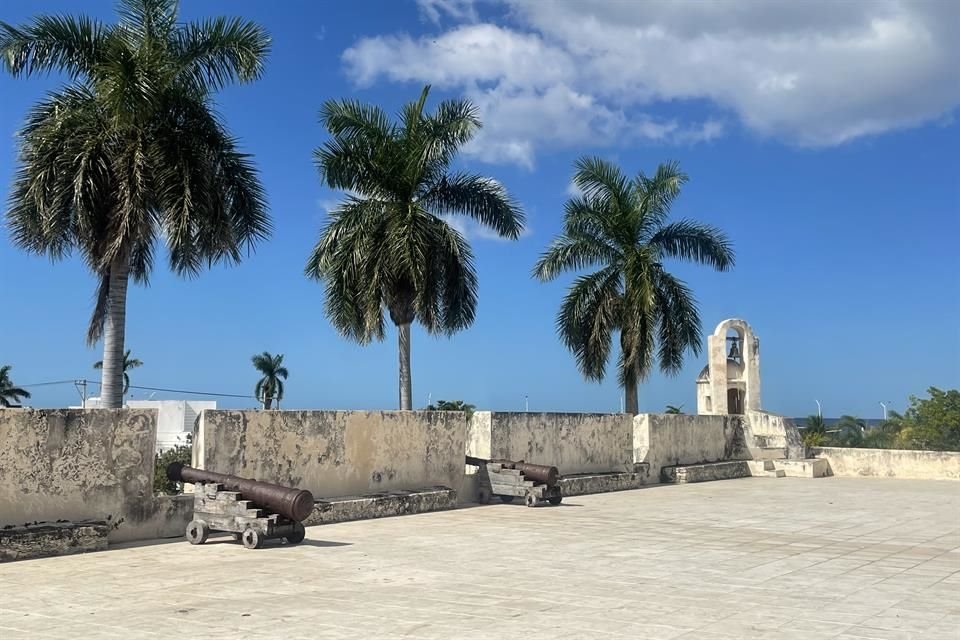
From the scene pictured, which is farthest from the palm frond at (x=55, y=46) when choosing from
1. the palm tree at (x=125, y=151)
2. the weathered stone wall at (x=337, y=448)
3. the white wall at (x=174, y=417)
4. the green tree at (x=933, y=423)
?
the white wall at (x=174, y=417)

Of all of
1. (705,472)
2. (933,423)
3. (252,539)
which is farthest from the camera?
(933,423)

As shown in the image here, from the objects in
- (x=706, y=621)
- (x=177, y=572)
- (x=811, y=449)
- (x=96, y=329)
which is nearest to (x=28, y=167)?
(x=96, y=329)

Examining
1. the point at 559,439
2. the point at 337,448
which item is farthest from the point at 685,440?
the point at 337,448

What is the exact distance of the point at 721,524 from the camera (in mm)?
12430

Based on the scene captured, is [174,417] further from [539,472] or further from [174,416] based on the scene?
[539,472]

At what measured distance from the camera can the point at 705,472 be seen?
21672 millimetres

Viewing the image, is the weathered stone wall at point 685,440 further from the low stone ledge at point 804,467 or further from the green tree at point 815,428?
the green tree at point 815,428

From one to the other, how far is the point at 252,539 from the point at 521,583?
3.52 meters

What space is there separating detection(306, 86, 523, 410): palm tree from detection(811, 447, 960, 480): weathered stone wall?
11934mm

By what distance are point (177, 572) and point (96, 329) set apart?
9875 millimetres

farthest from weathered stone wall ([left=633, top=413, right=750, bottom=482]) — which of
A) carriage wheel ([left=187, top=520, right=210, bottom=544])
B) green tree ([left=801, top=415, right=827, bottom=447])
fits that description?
green tree ([left=801, top=415, right=827, bottom=447])

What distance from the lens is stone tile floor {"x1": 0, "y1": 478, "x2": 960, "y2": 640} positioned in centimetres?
578

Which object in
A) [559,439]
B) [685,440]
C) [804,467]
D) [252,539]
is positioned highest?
[559,439]

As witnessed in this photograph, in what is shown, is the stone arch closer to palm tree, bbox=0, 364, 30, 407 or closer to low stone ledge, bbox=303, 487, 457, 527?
low stone ledge, bbox=303, 487, 457, 527
